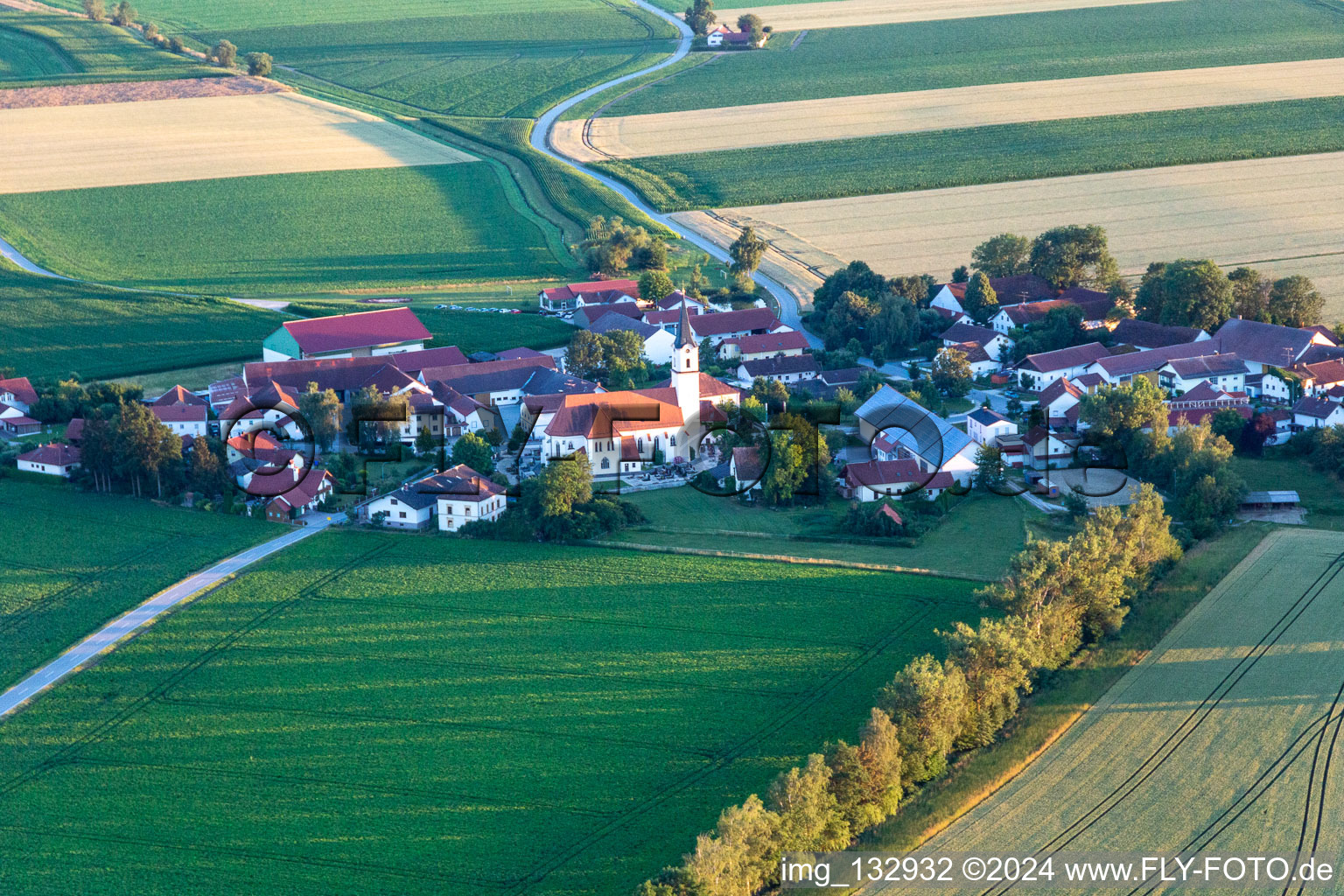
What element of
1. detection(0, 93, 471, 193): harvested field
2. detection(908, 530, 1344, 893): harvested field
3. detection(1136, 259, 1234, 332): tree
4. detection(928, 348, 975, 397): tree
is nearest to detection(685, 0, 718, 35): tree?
detection(0, 93, 471, 193): harvested field

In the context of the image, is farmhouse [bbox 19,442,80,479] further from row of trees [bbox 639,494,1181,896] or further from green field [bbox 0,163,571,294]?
row of trees [bbox 639,494,1181,896]

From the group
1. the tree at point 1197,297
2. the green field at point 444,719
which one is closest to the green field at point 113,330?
the green field at point 444,719

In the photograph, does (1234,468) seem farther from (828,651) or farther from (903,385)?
(828,651)

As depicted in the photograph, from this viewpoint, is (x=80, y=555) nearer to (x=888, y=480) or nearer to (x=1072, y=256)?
(x=888, y=480)

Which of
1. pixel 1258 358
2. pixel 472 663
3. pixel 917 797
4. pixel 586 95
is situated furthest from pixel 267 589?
pixel 586 95

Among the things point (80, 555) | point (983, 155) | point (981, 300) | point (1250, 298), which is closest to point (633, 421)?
point (80, 555)
